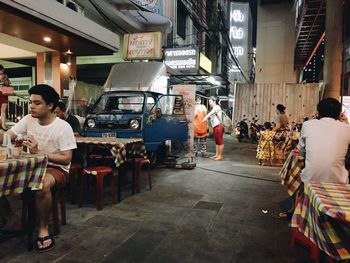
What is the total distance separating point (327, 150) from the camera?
329 centimetres

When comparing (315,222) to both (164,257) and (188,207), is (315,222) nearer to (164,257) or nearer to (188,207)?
(164,257)

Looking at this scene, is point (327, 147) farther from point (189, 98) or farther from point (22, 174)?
point (189, 98)

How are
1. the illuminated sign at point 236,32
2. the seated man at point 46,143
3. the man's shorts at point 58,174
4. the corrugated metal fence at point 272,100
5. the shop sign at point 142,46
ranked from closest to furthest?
the seated man at point 46,143
the man's shorts at point 58,174
the shop sign at point 142,46
the corrugated metal fence at point 272,100
the illuminated sign at point 236,32

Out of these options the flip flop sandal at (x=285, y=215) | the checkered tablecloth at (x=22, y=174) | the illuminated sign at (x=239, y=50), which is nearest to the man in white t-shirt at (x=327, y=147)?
the flip flop sandal at (x=285, y=215)

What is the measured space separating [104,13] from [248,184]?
8.99 m

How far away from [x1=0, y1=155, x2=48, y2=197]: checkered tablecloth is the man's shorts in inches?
14.9

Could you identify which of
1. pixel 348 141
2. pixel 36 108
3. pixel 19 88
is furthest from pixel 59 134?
pixel 19 88

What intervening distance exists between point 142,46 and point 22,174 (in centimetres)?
1027

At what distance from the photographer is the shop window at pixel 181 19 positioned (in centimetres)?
1978

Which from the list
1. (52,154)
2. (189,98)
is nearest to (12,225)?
(52,154)

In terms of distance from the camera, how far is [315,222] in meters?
2.23

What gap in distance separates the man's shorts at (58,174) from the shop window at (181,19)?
57.5ft

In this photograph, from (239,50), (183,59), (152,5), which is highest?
(239,50)

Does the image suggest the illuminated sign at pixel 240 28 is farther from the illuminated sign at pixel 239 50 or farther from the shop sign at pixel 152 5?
the shop sign at pixel 152 5
